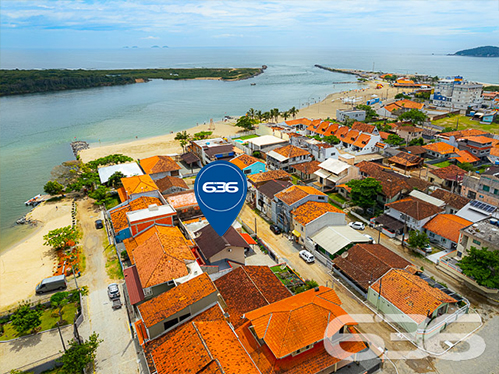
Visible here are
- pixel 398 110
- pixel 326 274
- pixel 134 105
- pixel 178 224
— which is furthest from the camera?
pixel 134 105

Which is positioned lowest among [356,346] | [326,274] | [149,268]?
[326,274]

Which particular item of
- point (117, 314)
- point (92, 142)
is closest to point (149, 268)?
point (117, 314)

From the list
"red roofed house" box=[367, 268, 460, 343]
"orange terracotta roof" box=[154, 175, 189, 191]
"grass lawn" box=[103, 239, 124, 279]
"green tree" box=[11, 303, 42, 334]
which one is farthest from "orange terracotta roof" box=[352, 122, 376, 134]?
"green tree" box=[11, 303, 42, 334]

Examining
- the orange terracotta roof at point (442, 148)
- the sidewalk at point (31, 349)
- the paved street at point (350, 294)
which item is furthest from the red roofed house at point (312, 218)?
the orange terracotta roof at point (442, 148)

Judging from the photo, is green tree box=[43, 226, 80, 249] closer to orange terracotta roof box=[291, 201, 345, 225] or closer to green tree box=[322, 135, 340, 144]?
orange terracotta roof box=[291, 201, 345, 225]

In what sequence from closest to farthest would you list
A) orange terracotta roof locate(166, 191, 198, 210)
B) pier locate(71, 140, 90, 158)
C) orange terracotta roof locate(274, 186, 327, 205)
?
1. orange terracotta roof locate(274, 186, 327, 205)
2. orange terracotta roof locate(166, 191, 198, 210)
3. pier locate(71, 140, 90, 158)

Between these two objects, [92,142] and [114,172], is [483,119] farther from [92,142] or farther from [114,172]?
[92,142]
